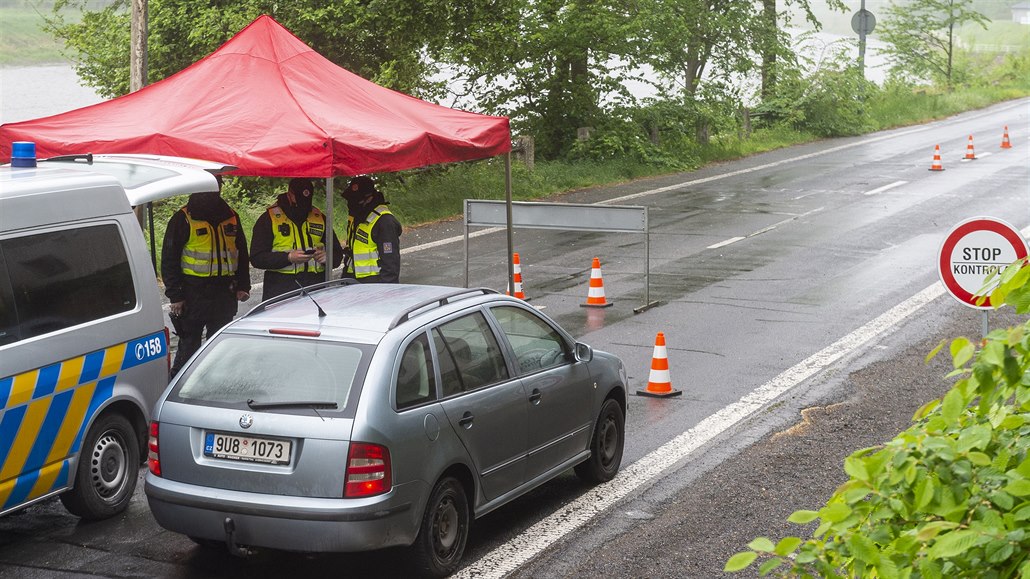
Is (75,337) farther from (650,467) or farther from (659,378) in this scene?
(659,378)

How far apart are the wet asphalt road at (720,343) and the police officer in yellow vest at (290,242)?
9.25 feet

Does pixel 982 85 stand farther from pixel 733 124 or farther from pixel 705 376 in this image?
pixel 705 376

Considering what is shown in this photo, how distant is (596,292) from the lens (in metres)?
14.0

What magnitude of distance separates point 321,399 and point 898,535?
3692 mm

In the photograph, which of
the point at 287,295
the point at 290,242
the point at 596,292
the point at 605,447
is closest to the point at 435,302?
the point at 287,295

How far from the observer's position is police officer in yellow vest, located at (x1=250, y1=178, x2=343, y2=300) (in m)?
9.90

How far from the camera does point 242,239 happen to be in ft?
32.2

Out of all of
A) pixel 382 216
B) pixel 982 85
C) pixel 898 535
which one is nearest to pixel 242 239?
→ pixel 382 216

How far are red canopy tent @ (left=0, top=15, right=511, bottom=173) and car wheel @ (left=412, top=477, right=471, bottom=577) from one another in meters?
3.62

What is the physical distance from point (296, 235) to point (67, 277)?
3.12m

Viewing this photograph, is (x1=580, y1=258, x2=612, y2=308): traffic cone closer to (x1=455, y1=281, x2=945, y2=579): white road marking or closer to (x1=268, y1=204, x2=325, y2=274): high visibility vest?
(x1=455, y1=281, x2=945, y2=579): white road marking

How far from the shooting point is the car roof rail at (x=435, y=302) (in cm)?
644

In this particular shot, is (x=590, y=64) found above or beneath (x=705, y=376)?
above

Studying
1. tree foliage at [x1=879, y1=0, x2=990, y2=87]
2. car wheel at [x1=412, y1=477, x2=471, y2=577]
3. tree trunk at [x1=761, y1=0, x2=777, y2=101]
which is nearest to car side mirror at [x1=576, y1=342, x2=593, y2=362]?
car wheel at [x1=412, y1=477, x2=471, y2=577]
